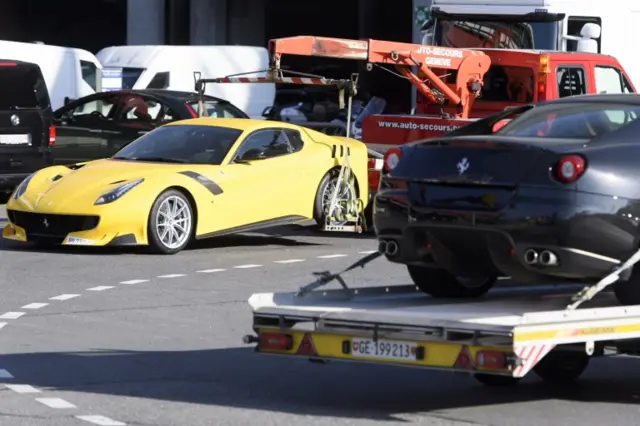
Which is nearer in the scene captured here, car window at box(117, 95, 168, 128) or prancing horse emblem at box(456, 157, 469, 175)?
prancing horse emblem at box(456, 157, 469, 175)

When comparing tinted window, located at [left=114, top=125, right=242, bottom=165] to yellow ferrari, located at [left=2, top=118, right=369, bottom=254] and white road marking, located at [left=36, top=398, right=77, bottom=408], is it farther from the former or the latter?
white road marking, located at [left=36, top=398, right=77, bottom=408]

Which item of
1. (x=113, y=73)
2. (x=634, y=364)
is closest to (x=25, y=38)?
(x=113, y=73)

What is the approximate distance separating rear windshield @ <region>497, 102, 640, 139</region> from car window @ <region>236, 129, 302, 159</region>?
729 centimetres

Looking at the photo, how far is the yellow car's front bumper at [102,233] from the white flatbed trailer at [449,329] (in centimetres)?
654

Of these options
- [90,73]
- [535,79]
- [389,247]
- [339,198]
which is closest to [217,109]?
[535,79]

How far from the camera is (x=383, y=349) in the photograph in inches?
295

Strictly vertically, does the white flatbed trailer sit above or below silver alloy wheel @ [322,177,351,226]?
above

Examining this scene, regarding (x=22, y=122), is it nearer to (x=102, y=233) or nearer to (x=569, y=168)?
(x=102, y=233)

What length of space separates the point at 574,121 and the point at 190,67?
973 inches

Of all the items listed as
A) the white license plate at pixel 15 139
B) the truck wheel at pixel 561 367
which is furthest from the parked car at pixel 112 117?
the truck wheel at pixel 561 367

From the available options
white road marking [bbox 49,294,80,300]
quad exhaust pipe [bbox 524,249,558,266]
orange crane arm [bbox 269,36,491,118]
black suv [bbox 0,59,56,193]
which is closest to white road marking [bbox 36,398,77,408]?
quad exhaust pipe [bbox 524,249,558,266]

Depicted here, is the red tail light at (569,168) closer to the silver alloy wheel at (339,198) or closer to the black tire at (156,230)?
the black tire at (156,230)

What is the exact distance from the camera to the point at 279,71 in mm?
17094

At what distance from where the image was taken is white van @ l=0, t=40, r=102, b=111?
26078 millimetres
